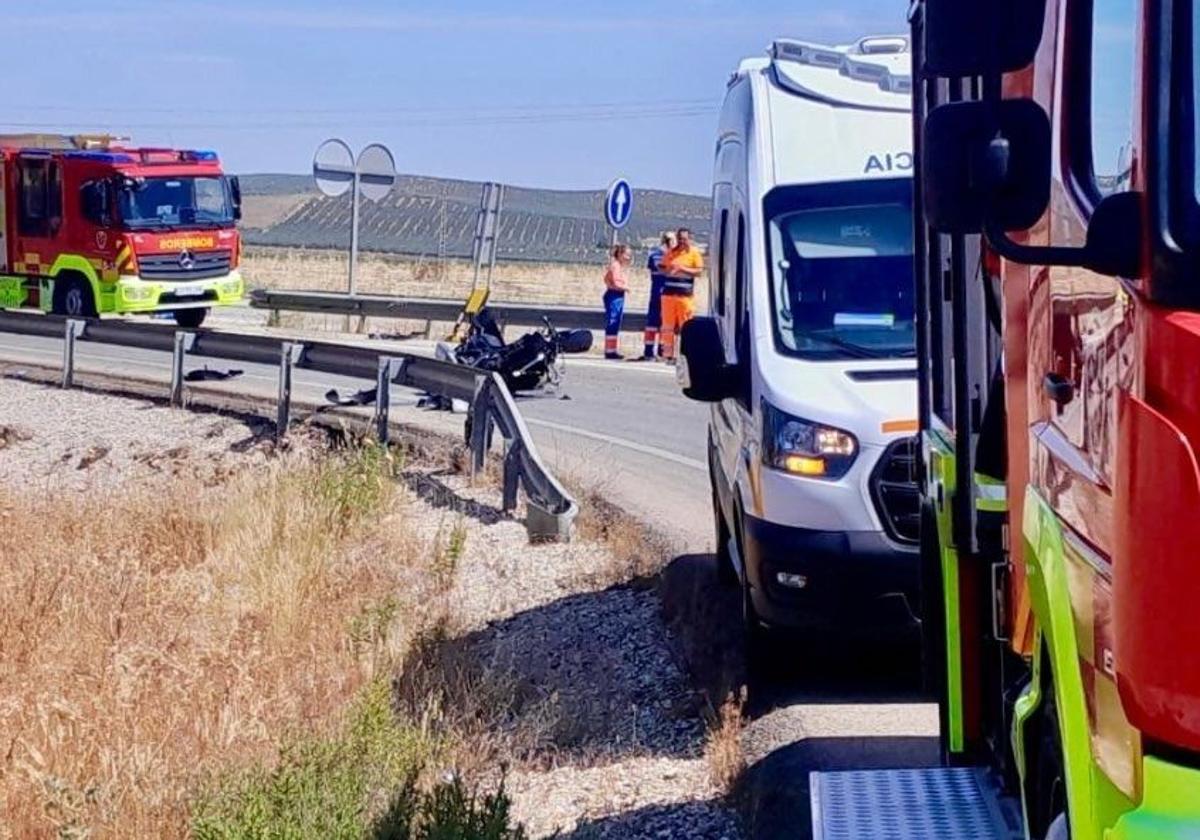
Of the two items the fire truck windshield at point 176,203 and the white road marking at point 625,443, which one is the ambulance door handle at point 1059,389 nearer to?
the white road marking at point 625,443

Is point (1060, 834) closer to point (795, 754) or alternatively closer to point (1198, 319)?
point (1198, 319)

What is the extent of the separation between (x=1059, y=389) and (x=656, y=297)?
2108 cm

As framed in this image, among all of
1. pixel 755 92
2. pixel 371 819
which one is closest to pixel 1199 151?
pixel 371 819

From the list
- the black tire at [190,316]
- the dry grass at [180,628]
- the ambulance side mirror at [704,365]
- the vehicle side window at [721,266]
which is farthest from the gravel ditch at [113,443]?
the black tire at [190,316]

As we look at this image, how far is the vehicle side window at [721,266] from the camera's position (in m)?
9.59

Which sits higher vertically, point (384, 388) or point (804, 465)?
point (804, 465)

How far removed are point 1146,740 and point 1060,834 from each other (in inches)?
29.2

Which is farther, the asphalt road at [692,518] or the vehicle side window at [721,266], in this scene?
the vehicle side window at [721,266]

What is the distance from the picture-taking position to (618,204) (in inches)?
1119

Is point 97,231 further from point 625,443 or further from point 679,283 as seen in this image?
point 625,443

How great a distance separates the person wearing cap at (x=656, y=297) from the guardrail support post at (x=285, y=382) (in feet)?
22.2

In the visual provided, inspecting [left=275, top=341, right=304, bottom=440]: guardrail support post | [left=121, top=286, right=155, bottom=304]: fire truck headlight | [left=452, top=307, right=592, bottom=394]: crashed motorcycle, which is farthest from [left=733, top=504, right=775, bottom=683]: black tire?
[left=121, top=286, right=155, bottom=304]: fire truck headlight

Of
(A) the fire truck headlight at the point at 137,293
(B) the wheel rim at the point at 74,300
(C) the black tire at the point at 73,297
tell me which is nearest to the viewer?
(A) the fire truck headlight at the point at 137,293

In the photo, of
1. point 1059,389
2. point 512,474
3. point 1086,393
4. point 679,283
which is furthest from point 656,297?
point 1086,393
